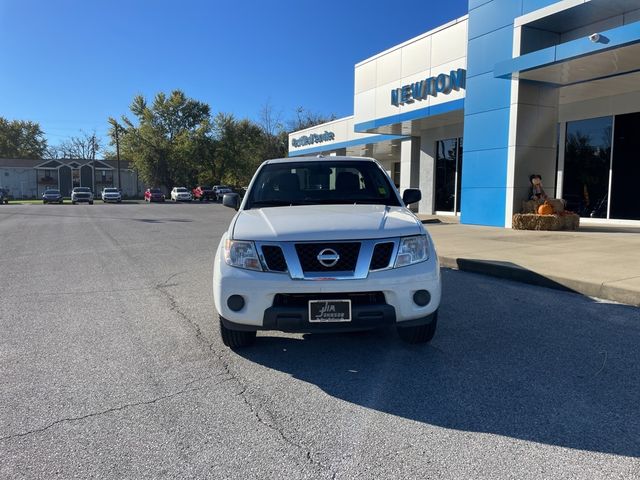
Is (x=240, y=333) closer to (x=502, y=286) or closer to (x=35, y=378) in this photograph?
(x=35, y=378)

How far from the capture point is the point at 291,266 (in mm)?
3809

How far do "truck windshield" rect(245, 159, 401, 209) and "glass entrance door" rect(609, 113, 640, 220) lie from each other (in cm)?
1285

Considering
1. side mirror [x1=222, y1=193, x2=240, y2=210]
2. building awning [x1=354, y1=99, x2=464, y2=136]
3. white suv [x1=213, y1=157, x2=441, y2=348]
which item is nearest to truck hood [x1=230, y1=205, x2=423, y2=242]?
white suv [x1=213, y1=157, x2=441, y2=348]

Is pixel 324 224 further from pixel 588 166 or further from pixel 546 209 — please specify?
pixel 588 166

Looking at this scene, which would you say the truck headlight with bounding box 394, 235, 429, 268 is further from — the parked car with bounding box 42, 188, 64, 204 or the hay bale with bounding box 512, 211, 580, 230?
the parked car with bounding box 42, 188, 64, 204

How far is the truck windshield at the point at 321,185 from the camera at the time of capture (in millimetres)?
5227

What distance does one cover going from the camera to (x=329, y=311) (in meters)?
3.75

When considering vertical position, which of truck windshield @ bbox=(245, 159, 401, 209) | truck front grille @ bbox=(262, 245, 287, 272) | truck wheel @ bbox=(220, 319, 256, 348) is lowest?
truck wheel @ bbox=(220, 319, 256, 348)

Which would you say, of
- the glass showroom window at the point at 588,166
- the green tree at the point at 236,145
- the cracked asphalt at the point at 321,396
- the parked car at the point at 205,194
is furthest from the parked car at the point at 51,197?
the cracked asphalt at the point at 321,396

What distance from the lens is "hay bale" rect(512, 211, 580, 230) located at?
13.8 m

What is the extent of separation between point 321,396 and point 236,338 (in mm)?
1125

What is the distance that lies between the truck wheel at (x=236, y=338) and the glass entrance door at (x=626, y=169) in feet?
48.3

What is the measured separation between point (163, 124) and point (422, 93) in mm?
58825

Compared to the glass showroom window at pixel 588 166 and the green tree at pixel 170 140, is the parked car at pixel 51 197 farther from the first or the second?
the glass showroom window at pixel 588 166
